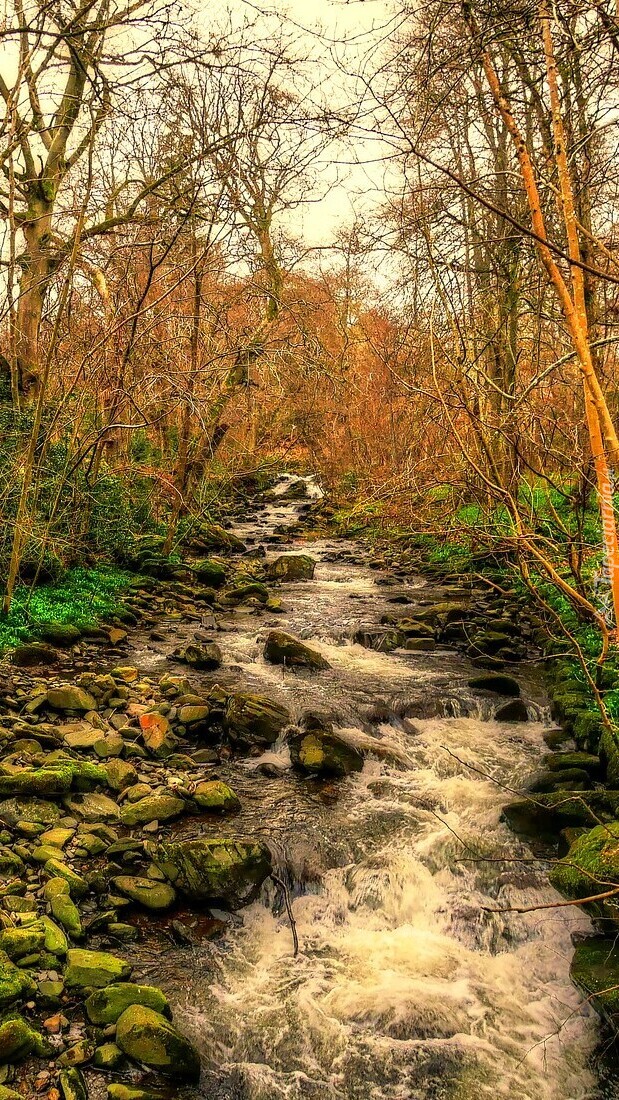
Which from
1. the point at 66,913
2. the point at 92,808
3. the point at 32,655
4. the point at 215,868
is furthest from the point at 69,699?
the point at 66,913

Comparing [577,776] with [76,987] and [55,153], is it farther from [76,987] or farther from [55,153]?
[55,153]

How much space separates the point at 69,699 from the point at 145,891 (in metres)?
2.34

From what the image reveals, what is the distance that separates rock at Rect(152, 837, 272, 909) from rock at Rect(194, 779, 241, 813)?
0.63 meters

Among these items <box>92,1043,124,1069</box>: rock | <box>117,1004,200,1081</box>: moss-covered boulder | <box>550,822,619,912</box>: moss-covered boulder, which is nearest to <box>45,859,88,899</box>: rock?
<box>117,1004,200,1081</box>: moss-covered boulder

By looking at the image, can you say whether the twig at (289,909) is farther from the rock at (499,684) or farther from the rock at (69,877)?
the rock at (499,684)

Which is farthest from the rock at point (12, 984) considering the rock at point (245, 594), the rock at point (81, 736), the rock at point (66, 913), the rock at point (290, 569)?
the rock at point (290, 569)

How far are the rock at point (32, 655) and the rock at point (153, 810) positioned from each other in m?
2.58

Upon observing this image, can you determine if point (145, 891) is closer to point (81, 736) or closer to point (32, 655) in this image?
point (81, 736)

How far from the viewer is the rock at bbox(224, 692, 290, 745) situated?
20.0 ft

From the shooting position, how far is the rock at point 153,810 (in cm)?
470

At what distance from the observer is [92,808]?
471 cm

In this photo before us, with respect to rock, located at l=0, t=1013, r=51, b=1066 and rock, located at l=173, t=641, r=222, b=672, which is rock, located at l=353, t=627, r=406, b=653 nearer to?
rock, located at l=173, t=641, r=222, b=672

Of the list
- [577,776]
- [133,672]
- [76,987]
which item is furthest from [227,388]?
[76,987]

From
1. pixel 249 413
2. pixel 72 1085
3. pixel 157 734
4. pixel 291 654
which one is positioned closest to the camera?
pixel 72 1085
